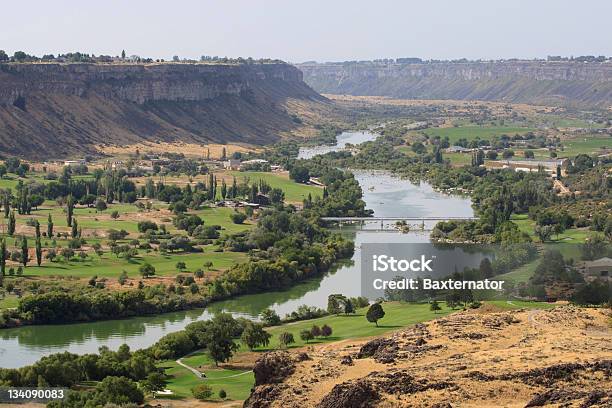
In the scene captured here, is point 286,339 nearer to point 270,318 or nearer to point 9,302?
point 270,318

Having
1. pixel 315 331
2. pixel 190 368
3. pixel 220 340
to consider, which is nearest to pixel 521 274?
pixel 315 331

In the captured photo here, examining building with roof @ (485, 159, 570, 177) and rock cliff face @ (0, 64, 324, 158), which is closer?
building with roof @ (485, 159, 570, 177)

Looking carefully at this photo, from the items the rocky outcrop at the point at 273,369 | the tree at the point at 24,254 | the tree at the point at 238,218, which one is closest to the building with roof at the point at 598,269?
the rocky outcrop at the point at 273,369

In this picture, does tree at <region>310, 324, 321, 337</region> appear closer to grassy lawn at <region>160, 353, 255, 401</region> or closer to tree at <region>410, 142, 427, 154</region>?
grassy lawn at <region>160, 353, 255, 401</region>

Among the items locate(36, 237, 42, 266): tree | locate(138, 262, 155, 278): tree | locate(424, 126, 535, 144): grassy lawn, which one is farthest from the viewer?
locate(424, 126, 535, 144): grassy lawn

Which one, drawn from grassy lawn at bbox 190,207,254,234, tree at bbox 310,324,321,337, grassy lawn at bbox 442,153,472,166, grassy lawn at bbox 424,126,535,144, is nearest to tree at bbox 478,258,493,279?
tree at bbox 310,324,321,337

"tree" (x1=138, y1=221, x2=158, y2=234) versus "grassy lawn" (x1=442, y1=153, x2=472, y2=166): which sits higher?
"grassy lawn" (x1=442, y1=153, x2=472, y2=166)
